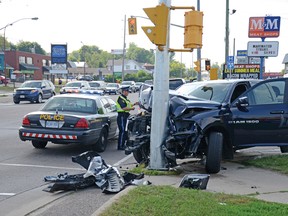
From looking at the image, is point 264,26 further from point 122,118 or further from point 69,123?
point 69,123

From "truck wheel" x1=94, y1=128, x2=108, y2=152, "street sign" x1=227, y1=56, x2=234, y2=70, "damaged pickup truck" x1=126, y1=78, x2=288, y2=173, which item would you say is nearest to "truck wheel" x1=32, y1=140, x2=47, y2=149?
"truck wheel" x1=94, y1=128, x2=108, y2=152

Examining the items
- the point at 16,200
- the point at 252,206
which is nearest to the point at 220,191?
the point at 252,206

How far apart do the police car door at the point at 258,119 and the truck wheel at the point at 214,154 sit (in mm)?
792

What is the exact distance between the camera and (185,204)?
16.9 ft

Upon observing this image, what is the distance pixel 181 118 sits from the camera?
7.62m

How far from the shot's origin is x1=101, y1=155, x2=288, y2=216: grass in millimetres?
4875

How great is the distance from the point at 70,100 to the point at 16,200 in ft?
15.9

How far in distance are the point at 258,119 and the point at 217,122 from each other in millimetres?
1066

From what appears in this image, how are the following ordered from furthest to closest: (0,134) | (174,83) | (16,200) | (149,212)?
(174,83) < (0,134) < (16,200) < (149,212)

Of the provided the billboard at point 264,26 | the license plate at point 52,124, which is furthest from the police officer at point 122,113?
the billboard at point 264,26

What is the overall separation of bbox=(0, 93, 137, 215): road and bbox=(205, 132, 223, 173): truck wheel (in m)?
2.21

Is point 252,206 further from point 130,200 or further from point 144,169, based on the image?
point 144,169

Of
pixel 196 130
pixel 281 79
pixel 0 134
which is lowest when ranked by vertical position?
pixel 0 134

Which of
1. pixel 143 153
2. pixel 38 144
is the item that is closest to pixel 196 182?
pixel 143 153
